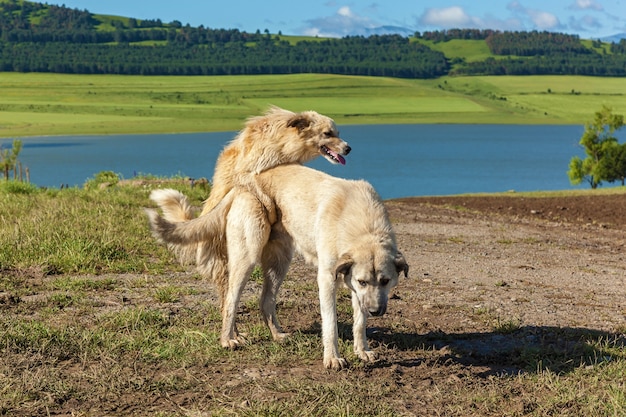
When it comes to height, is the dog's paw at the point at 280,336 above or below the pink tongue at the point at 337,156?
below

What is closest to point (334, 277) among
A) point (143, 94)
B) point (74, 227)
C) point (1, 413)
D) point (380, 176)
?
point (1, 413)

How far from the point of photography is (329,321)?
598 cm

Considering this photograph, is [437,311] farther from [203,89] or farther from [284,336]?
[203,89]

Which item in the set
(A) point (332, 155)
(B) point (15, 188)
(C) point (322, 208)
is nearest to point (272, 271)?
(C) point (322, 208)

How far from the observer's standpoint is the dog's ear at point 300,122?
7.57 m

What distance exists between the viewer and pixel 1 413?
4867 mm

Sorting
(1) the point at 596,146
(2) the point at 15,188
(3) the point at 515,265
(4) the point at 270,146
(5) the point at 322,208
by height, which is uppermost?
(4) the point at 270,146

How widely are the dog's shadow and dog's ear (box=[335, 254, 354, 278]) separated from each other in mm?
815

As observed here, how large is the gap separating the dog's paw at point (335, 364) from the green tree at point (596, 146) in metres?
46.0

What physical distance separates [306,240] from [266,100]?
145 metres

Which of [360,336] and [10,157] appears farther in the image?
[10,157]

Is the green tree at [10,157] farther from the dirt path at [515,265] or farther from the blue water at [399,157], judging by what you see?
the dirt path at [515,265]

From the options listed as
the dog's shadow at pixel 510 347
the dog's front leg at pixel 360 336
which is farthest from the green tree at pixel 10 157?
the dog's front leg at pixel 360 336

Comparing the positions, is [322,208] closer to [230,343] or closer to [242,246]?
[242,246]
